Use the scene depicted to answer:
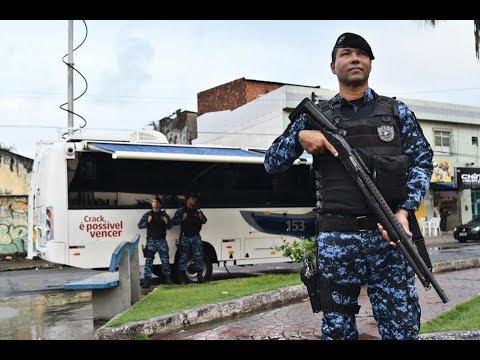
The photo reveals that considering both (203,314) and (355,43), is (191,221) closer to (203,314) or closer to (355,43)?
(203,314)

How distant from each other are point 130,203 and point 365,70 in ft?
26.5

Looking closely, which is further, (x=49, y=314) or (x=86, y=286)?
(x=49, y=314)

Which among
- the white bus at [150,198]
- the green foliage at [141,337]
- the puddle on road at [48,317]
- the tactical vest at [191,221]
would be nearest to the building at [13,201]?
the white bus at [150,198]

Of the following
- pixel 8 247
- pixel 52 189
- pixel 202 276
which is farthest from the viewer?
pixel 8 247

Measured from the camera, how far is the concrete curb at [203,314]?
210 inches

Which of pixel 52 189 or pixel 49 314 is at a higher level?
pixel 52 189

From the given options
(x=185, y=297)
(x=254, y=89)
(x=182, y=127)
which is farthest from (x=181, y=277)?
(x=182, y=127)

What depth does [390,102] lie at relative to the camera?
3.01 m

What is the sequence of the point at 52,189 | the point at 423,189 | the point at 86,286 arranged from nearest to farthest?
the point at 423,189, the point at 86,286, the point at 52,189

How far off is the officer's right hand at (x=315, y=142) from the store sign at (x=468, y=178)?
88.0 ft

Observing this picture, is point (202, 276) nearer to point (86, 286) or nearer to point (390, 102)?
point (86, 286)

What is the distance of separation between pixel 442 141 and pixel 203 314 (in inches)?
962

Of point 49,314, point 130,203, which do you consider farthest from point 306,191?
point 49,314
